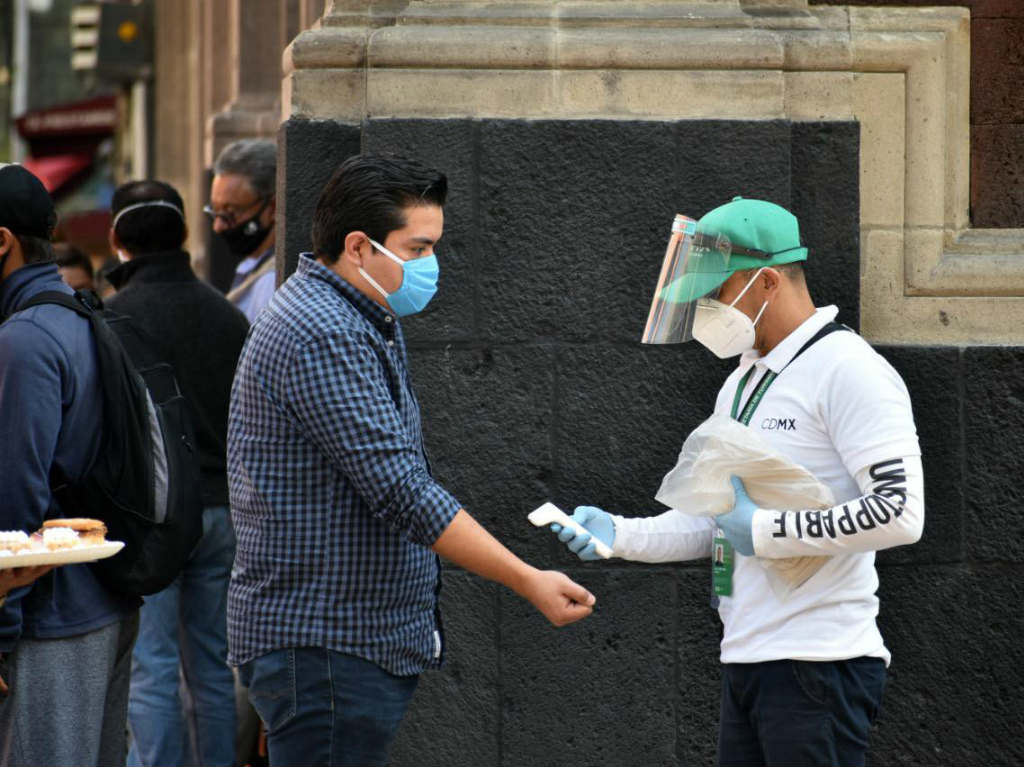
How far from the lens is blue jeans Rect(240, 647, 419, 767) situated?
328 cm

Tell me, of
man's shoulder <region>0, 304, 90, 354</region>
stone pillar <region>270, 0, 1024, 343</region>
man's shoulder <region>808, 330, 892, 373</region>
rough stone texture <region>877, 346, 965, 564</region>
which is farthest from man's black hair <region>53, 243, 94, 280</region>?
man's shoulder <region>808, 330, 892, 373</region>

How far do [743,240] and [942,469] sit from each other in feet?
4.76

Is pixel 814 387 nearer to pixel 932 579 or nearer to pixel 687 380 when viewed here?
pixel 687 380

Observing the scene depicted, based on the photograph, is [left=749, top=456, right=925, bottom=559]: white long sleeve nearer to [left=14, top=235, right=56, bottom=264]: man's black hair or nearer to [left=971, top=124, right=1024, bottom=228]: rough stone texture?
[left=14, top=235, right=56, bottom=264]: man's black hair

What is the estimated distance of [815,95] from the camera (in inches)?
193

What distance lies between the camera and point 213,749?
19.4 feet

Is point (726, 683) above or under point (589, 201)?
under

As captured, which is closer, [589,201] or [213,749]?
[589,201]

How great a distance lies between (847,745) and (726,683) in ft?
1.03

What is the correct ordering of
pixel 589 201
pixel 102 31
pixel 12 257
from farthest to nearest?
pixel 102 31
pixel 589 201
pixel 12 257

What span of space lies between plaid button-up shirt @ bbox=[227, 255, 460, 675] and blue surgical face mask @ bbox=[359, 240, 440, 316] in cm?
15

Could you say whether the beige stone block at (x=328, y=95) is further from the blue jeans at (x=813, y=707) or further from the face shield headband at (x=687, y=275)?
the blue jeans at (x=813, y=707)

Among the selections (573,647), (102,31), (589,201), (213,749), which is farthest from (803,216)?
(102,31)

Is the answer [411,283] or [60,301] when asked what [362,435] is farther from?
[60,301]
